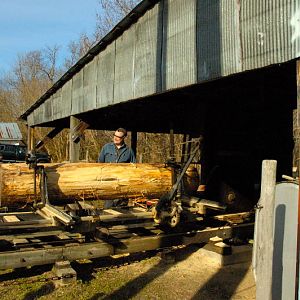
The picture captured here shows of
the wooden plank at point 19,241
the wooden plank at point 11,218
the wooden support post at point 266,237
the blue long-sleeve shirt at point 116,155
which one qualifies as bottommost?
the wooden plank at point 19,241

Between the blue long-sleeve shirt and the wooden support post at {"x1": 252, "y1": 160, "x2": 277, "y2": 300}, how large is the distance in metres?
5.24

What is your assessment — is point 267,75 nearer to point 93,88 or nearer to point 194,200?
point 194,200

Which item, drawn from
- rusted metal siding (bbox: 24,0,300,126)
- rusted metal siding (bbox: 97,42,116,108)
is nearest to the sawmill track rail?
rusted metal siding (bbox: 24,0,300,126)

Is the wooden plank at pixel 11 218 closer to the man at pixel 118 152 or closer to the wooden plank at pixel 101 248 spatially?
the wooden plank at pixel 101 248

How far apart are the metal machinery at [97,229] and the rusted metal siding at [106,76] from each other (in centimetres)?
338

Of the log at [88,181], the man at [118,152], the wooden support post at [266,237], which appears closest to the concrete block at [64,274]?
the log at [88,181]

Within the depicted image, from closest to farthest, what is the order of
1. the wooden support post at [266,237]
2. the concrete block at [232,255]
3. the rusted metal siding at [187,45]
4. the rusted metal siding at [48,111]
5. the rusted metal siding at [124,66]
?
the wooden support post at [266,237], the rusted metal siding at [187,45], the concrete block at [232,255], the rusted metal siding at [124,66], the rusted metal siding at [48,111]

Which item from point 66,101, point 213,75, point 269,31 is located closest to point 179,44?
point 213,75

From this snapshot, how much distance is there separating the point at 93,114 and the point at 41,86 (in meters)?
44.0

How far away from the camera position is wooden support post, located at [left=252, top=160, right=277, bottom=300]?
2.82 metres

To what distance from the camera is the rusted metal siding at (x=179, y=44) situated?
6.95 m

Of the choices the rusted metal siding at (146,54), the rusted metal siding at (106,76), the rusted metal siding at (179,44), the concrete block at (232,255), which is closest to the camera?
the rusted metal siding at (179,44)

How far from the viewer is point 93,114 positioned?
43.9 ft

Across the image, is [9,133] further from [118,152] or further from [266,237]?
[266,237]
